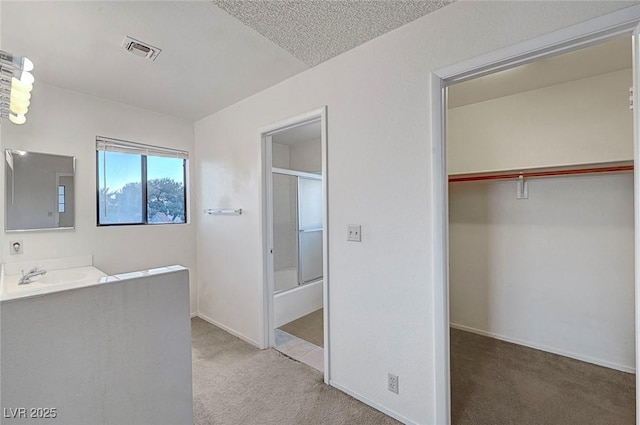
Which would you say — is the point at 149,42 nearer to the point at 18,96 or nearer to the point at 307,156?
the point at 18,96

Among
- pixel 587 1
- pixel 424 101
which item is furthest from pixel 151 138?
pixel 587 1

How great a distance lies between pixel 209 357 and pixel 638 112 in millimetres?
3224

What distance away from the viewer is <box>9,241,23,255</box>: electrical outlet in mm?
2230

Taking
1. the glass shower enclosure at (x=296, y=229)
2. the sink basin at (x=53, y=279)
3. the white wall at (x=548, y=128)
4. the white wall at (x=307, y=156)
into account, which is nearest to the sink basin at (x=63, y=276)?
the sink basin at (x=53, y=279)

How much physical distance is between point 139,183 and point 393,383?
3.17m

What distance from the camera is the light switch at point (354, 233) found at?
74.9 inches

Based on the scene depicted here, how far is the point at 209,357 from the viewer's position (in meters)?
2.49

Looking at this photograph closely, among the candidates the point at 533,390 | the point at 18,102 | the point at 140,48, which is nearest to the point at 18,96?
the point at 18,102

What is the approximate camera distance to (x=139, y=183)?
3047mm

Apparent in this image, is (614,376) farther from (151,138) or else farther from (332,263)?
(151,138)

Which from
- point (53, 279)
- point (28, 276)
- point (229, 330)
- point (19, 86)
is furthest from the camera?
point (229, 330)

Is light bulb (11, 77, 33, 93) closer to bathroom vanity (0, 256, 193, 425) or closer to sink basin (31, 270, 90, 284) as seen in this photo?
sink basin (31, 270, 90, 284)

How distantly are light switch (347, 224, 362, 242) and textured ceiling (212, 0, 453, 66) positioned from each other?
4.12ft

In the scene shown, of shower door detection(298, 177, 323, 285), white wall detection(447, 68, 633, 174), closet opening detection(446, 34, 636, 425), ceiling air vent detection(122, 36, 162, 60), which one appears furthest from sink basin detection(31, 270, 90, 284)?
white wall detection(447, 68, 633, 174)
